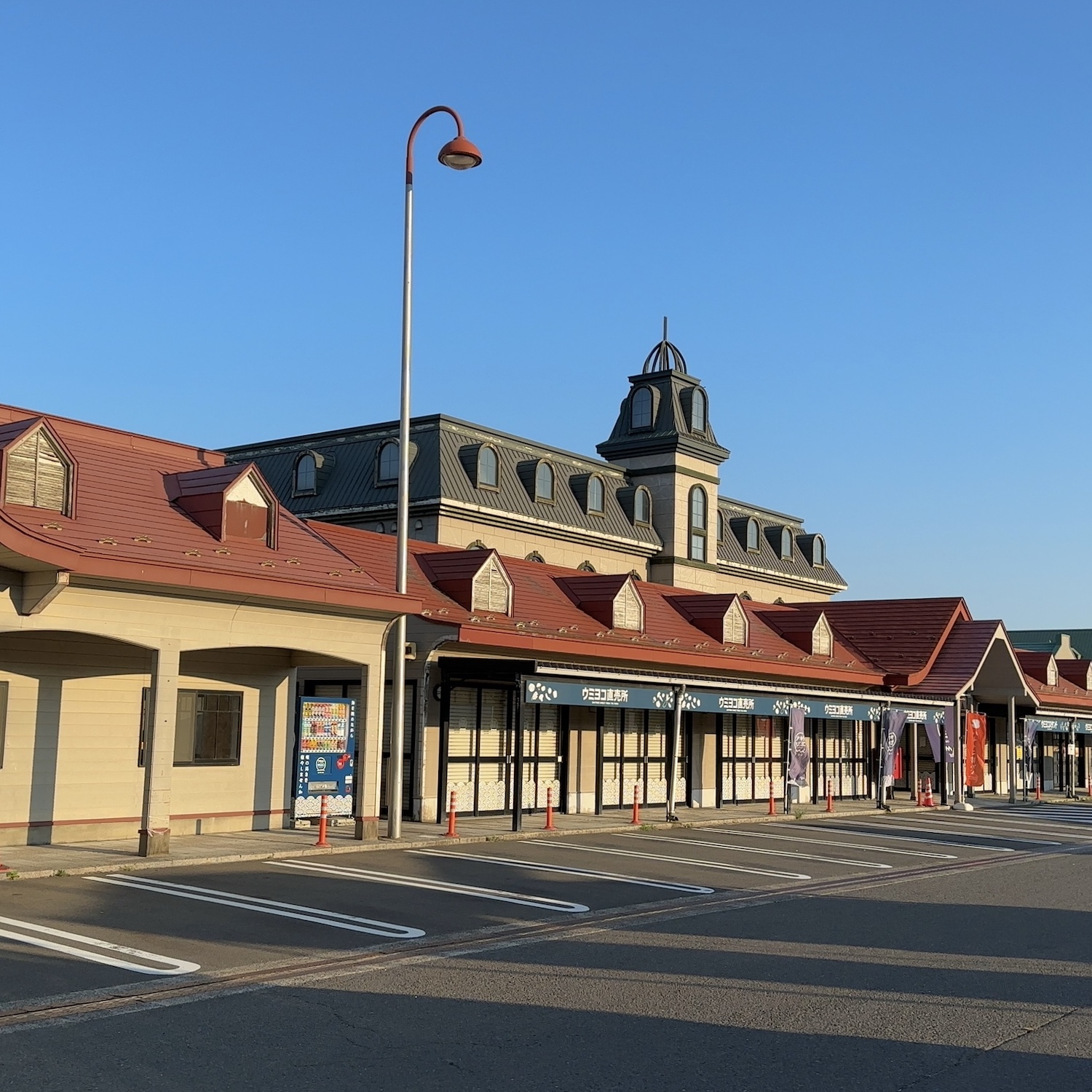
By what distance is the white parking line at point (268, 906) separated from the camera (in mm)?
12594

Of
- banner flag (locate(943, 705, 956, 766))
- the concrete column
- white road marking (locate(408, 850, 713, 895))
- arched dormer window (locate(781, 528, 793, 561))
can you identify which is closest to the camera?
white road marking (locate(408, 850, 713, 895))

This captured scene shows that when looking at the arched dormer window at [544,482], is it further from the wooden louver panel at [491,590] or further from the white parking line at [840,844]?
the white parking line at [840,844]

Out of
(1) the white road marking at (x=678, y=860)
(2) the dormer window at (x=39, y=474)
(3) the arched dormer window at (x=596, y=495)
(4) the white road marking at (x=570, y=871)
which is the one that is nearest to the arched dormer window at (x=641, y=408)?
(3) the arched dormer window at (x=596, y=495)

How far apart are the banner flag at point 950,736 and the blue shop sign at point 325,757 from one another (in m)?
20.7

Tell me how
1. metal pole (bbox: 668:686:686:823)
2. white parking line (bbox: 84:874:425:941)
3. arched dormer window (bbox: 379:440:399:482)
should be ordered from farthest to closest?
1. arched dormer window (bbox: 379:440:399:482)
2. metal pole (bbox: 668:686:686:823)
3. white parking line (bbox: 84:874:425:941)

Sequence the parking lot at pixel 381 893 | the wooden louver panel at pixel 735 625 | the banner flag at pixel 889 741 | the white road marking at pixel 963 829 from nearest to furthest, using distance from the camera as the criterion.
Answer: the parking lot at pixel 381 893
the white road marking at pixel 963 829
the banner flag at pixel 889 741
the wooden louver panel at pixel 735 625

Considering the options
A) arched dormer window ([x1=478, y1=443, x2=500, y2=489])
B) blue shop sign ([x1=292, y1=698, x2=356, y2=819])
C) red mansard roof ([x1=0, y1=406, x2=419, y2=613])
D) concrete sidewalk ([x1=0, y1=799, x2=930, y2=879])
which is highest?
arched dormer window ([x1=478, y1=443, x2=500, y2=489])

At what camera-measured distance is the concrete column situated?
17.5m

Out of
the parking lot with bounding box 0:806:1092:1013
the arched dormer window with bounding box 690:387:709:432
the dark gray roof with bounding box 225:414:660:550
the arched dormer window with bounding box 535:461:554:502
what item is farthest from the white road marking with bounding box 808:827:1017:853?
the arched dormer window with bounding box 690:387:709:432

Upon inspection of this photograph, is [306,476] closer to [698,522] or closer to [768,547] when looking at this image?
[698,522]

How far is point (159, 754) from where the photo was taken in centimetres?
1784

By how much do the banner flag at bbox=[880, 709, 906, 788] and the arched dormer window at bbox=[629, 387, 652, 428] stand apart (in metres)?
26.8

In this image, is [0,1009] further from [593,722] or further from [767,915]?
[593,722]

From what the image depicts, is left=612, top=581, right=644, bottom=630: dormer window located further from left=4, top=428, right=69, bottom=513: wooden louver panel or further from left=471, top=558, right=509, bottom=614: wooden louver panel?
left=4, top=428, right=69, bottom=513: wooden louver panel
